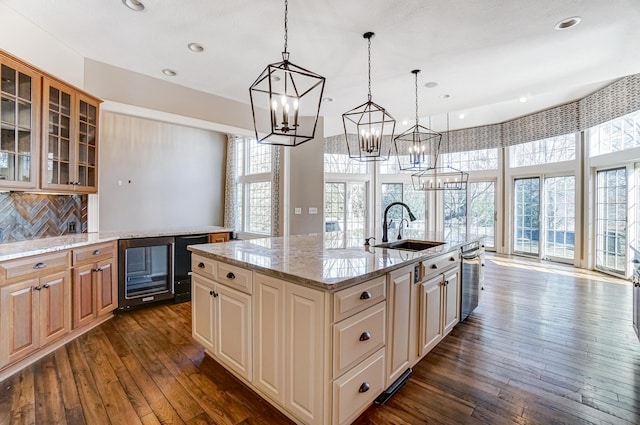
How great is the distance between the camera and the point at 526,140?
6.55m

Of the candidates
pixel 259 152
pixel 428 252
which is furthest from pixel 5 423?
pixel 259 152

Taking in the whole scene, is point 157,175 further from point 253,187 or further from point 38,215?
point 38,215

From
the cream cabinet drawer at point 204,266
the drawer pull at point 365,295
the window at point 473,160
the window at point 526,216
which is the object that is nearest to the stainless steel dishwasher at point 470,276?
the drawer pull at point 365,295

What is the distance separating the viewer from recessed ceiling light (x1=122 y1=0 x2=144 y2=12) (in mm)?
2285

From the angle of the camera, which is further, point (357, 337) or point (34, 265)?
point (34, 265)

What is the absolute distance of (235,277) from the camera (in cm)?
198

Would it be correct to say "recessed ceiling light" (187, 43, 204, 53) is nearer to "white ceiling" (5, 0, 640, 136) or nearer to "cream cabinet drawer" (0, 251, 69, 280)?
"white ceiling" (5, 0, 640, 136)

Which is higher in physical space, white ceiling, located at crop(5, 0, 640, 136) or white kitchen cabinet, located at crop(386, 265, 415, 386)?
white ceiling, located at crop(5, 0, 640, 136)

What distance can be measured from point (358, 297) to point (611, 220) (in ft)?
20.1

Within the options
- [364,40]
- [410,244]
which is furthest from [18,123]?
[410,244]

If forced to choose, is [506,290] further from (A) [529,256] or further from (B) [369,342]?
(B) [369,342]

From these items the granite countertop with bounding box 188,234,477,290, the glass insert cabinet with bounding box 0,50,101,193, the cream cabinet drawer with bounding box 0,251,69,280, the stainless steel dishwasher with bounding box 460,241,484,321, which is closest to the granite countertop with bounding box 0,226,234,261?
the cream cabinet drawer with bounding box 0,251,69,280

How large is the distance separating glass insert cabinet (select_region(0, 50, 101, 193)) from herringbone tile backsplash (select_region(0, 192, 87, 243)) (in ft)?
1.02

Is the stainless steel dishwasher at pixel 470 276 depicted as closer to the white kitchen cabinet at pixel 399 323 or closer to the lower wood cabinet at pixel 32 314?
the white kitchen cabinet at pixel 399 323
